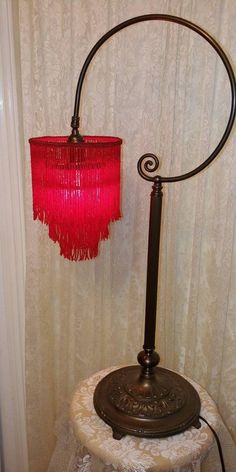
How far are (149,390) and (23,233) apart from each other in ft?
2.16

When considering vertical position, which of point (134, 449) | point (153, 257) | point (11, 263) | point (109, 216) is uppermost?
point (109, 216)

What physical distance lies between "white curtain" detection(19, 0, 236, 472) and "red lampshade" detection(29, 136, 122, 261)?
36cm

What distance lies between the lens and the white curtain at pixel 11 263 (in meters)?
1.22

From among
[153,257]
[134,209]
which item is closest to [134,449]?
[153,257]

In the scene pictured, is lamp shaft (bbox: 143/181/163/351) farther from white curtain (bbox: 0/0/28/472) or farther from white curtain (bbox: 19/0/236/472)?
white curtain (bbox: 0/0/28/472)

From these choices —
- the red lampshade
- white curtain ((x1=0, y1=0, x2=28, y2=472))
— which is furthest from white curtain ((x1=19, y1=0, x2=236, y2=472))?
the red lampshade

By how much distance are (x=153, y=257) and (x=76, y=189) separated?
0.28m

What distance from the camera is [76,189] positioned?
91 centimetres

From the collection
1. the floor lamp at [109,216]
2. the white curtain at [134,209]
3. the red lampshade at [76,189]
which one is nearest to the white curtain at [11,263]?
the white curtain at [134,209]

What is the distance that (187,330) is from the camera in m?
1.43

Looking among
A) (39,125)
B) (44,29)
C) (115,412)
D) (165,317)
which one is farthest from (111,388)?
(44,29)

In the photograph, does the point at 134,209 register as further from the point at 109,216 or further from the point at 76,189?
the point at 76,189

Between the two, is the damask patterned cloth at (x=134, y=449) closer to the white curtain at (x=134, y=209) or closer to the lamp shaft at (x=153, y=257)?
the lamp shaft at (x=153, y=257)

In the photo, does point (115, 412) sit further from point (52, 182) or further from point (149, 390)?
point (52, 182)
